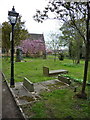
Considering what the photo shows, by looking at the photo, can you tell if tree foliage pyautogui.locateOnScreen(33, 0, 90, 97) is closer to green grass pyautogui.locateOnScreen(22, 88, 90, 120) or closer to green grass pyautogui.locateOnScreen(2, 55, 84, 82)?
green grass pyautogui.locateOnScreen(22, 88, 90, 120)

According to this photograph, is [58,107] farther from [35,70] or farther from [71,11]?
[35,70]

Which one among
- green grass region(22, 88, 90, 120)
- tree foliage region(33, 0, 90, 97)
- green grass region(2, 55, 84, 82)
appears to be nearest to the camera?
green grass region(22, 88, 90, 120)

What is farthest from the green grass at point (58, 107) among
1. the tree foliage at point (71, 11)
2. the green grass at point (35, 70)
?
the green grass at point (35, 70)

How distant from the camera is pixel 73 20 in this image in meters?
4.20

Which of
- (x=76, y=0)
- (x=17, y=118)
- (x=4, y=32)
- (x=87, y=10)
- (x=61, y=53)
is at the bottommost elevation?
(x=17, y=118)

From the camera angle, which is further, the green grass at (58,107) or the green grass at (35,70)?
the green grass at (35,70)

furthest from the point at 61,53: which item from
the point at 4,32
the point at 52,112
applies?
the point at 52,112

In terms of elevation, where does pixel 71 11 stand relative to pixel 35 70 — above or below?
above

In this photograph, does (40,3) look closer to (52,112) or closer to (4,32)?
(52,112)

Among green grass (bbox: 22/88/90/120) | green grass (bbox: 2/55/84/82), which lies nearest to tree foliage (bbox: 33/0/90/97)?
green grass (bbox: 22/88/90/120)

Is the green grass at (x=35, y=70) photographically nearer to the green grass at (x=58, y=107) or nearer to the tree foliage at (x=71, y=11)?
the green grass at (x=58, y=107)

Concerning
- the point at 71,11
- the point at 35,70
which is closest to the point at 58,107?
the point at 71,11

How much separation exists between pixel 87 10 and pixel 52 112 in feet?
11.7

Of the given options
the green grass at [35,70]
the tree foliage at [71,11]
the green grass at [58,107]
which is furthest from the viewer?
the green grass at [35,70]
